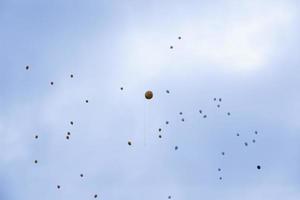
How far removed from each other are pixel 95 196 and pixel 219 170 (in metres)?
6.92

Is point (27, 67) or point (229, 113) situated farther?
point (229, 113)

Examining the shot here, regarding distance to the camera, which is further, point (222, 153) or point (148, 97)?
point (222, 153)

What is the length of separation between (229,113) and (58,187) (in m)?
10.4

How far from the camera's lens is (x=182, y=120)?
25234 mm

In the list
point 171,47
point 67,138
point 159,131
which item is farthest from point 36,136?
point 171,47

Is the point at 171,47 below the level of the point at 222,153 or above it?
above

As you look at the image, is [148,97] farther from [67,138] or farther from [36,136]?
[36,136]

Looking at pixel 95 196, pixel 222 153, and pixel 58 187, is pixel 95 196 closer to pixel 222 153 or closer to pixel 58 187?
pixel 58 187

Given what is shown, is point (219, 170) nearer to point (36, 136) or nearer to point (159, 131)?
point (159, 131)

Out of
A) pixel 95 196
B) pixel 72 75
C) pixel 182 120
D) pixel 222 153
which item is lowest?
pixel 95 196

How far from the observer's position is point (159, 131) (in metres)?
25.0

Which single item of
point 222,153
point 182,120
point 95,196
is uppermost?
point 182,120

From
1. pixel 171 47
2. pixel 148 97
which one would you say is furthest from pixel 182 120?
pixel 171 47

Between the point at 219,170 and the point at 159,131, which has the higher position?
the point at 159,131
